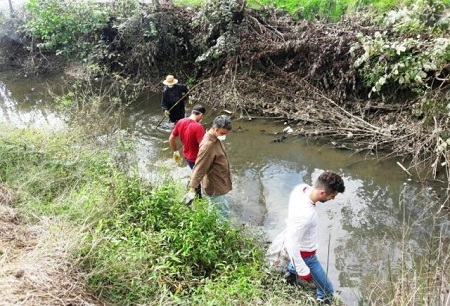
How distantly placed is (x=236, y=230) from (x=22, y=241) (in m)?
2.36

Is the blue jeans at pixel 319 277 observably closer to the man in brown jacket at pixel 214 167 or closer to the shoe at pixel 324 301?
the shoe at pixel 324 301

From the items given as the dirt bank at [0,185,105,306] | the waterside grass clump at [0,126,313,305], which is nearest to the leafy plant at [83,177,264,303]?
the waterside grass clump at [0,126,313,305]

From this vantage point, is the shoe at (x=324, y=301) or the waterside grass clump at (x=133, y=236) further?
the shoe at (x=324, y=301)

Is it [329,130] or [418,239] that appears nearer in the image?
[418,239]

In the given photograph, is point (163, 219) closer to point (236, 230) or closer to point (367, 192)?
point (236, 230)

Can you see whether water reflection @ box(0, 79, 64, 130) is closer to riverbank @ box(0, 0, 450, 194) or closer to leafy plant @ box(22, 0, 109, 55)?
riverbank @ box(0, 0, 450, 194)

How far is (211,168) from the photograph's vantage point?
537 cm

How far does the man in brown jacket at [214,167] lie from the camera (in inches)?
201

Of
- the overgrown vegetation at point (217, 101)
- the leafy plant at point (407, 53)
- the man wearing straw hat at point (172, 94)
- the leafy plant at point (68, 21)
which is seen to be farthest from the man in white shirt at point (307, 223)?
the leafy plant at point (68, 21)

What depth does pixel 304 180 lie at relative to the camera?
7277 mm

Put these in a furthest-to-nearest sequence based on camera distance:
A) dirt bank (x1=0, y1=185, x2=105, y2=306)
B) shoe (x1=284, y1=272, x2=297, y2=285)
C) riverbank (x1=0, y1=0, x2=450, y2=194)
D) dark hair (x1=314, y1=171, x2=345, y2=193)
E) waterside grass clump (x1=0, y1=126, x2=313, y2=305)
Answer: riverbank (x1=0, y1=0, x2=450, y2=194) → shoe (x1=284, y1=272, x2=297, y2=285) → waterside grass clump (x1=0, y1=126, x2=313, y2=305) → dark hair (x1=314, y1=171, x2=345, y2=193) → dirt bank (x1=0, y1=185, x2=105, y2=306)

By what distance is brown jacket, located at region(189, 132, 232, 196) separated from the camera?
5160 millimetres

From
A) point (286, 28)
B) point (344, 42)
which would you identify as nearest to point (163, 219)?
point (344, 42)

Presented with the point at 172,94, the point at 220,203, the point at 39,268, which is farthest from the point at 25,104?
the point at 39,268
